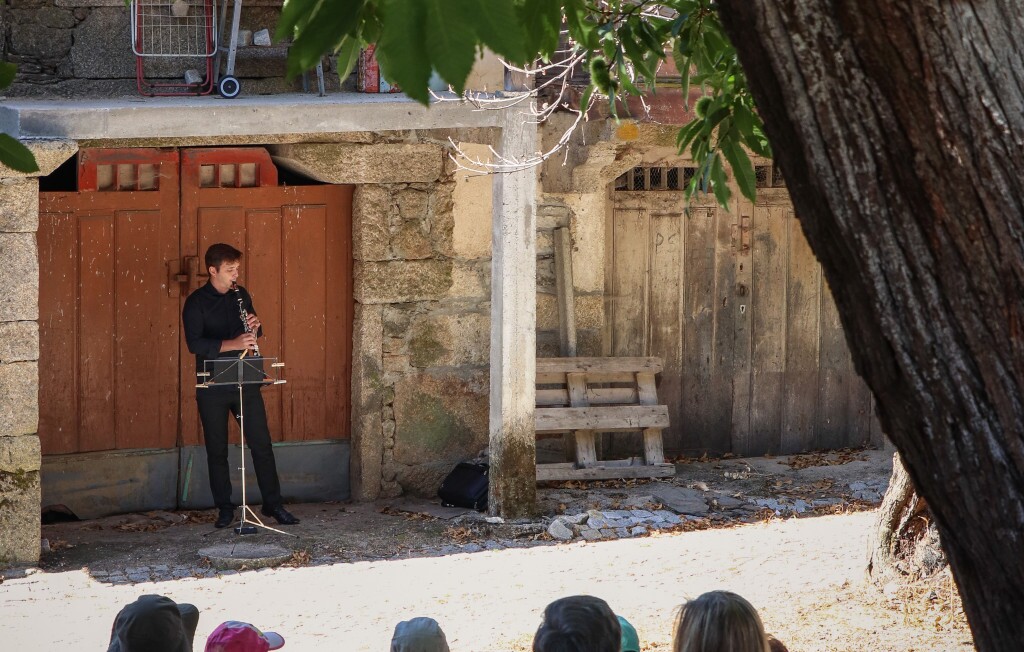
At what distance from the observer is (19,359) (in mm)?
7438

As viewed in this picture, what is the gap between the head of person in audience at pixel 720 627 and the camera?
3.61 m

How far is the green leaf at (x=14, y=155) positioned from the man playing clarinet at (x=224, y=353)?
5274mm

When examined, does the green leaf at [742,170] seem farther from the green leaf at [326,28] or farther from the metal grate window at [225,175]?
the metal grate window at [225,175]

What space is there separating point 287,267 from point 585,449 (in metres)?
2.44

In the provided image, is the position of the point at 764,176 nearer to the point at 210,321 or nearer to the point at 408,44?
the point at 210,321

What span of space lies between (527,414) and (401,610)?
1930 mm

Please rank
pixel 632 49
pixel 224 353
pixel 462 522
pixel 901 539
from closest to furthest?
pixel 632 49 < pixel 901 539 < pixel 224 353 < pixel 462 522

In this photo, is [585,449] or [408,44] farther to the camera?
[585,449]

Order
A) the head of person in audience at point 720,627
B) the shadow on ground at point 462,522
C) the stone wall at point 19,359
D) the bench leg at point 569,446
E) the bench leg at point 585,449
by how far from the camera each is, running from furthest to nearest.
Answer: the bench leg at point 569,446 → the bench leg at point 585,449 → the shadow on ground at point 462,522 → the stone wall at point 19,359 → the head of person in audience at point 720,627

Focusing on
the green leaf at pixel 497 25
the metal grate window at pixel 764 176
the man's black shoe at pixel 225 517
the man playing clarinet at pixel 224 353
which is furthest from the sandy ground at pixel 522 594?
the green leaf at pixel 497 25

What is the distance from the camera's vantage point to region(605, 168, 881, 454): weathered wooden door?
1016 centimetres

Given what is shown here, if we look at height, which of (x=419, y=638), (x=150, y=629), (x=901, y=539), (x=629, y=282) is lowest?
(x=901, y=539)

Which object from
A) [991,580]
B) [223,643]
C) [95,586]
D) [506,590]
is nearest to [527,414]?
[506,590]

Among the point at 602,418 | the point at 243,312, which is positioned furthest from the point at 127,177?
the point at 602,418
